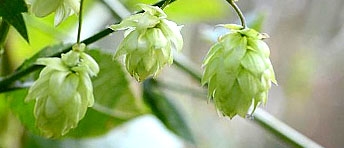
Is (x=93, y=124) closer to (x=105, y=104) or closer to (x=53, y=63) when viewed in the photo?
(x=105, y=104)

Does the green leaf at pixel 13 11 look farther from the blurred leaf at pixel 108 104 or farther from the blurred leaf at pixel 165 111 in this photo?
the blurred leaf at pixel 165 111

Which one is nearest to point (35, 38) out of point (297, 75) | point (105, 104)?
point (105, 104)

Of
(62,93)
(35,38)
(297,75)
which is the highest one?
(62,93)

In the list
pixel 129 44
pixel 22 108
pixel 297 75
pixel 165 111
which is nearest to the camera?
pixel 129 44

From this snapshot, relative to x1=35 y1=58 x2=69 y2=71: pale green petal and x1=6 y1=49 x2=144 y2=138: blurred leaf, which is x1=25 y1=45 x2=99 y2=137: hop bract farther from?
x1=6 y1=49 x2=144 y2=138: blurred leaf

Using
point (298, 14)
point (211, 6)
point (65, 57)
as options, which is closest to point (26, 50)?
point (211, 6)

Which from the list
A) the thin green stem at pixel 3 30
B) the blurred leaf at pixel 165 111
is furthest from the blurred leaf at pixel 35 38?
the thin green stem at pixel 3 30

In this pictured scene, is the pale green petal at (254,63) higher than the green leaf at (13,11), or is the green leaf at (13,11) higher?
the pale green petal at (254,63)
